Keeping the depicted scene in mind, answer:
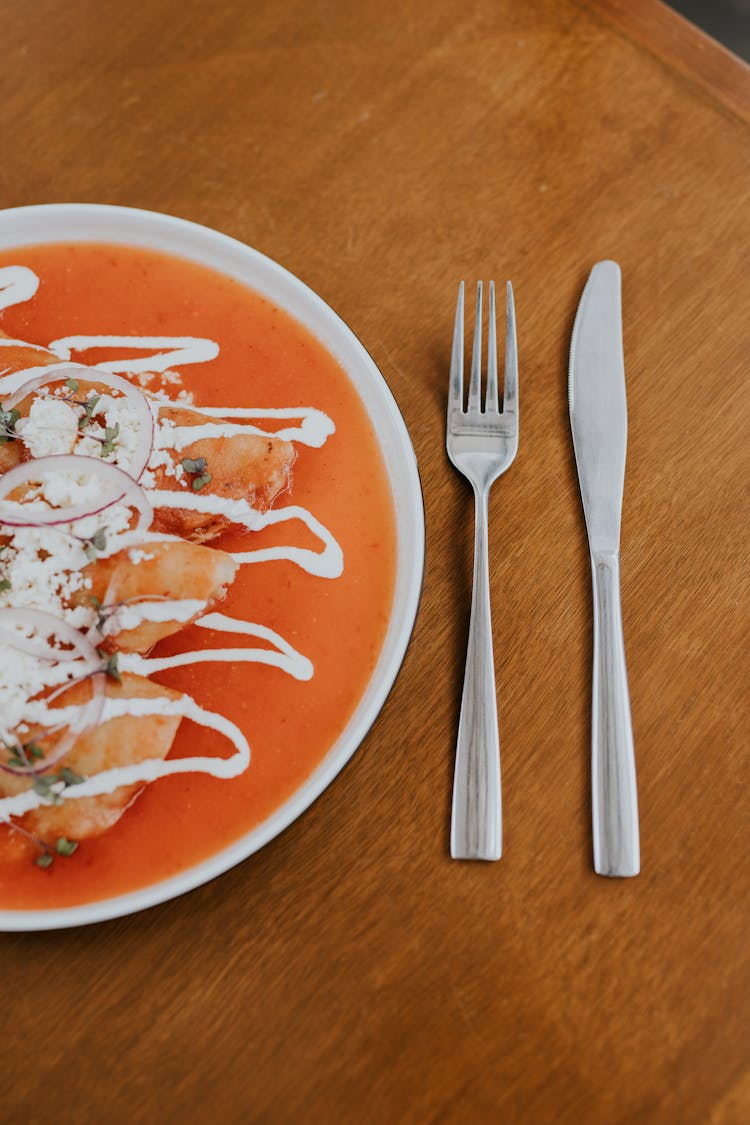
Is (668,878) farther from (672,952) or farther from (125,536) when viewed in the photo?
(125,536)

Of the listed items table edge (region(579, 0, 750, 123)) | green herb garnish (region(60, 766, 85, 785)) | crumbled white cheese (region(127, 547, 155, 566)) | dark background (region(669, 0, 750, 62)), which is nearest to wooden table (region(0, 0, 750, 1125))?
table edge (region(579, 0, 750, 123))

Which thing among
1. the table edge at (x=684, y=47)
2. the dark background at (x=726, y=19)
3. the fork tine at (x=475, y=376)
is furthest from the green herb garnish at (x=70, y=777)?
the dark background at (x=726, y=19)

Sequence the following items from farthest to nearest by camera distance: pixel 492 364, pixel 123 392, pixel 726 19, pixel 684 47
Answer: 1. pixel 726 19
2. pixel 684 47
3. pixel 492 364
4. pixel 123 392

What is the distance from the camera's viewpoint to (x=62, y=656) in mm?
1637

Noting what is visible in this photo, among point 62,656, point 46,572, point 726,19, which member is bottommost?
point 62,656

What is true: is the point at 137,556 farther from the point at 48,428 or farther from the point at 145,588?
the point at 48,428

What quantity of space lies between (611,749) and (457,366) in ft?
2.69

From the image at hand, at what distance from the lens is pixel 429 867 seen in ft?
5.47

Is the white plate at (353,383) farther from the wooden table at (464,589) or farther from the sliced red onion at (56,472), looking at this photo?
the sliced red onion at (56,472)

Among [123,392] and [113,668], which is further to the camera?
[123,392]

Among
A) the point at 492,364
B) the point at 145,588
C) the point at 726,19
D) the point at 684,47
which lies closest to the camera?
the point at 145,588

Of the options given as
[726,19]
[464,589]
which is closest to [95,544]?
[464,589]

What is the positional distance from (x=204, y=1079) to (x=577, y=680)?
961 mm

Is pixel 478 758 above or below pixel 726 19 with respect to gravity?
below
